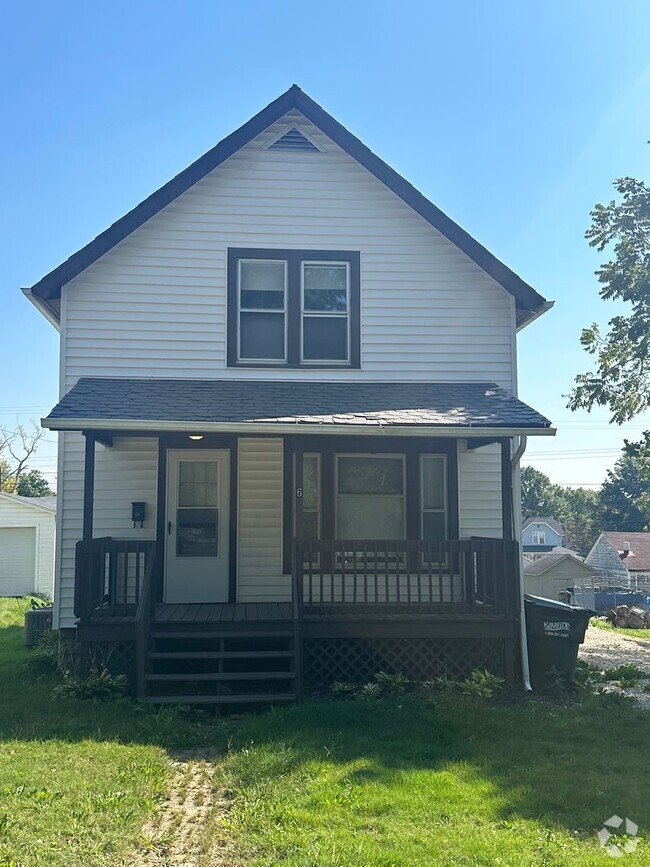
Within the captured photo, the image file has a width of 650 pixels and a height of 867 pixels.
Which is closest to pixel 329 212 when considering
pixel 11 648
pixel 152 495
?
pixel 152 495

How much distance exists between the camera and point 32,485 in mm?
57438

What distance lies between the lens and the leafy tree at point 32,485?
5391 centimetres

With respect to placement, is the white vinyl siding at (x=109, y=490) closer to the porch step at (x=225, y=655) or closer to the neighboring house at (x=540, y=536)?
the porch step at (x=225, y=655)

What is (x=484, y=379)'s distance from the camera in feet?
34.5

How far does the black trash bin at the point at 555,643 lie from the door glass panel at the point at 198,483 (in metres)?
4.54

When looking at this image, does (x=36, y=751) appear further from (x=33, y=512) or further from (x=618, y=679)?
(x=33, y=512)

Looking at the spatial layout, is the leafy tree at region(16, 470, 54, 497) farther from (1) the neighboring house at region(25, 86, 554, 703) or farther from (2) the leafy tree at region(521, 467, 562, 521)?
(2) the leafy tree at region(521, 467, 562, 521)

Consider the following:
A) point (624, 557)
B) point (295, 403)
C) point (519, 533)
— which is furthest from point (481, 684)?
point (624, 557)

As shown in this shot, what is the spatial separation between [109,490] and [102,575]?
178 cm

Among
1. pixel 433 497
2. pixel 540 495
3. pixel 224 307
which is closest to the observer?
pixel 433 497

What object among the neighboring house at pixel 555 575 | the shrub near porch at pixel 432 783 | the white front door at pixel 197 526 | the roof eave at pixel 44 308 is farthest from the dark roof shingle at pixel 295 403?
the neighboring house at pixel 555 575

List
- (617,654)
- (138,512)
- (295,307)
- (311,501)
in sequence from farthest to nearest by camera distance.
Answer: (617,654) < (295,307) < (311,501) < (138,512)

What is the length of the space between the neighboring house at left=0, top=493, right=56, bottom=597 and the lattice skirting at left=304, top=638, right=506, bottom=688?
19.4 meters

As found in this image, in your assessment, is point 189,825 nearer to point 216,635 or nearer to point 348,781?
point 348,781
